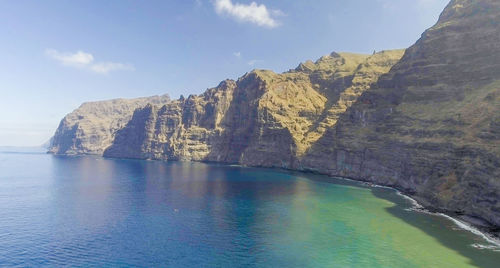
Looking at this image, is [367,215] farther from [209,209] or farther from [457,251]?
[209,209]

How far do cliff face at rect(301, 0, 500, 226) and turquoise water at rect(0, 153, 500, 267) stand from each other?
1292 centimetres

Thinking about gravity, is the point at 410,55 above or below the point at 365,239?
above

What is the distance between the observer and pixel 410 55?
17938 centimetres

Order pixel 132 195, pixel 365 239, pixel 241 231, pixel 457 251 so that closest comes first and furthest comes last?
pixel 457 251
pixel 365 239
pixel 241 231
pixel 132 195

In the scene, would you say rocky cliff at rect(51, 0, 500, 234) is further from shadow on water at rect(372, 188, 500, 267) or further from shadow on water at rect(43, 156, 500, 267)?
shadow on water at rect(43, 156, 500, 267)

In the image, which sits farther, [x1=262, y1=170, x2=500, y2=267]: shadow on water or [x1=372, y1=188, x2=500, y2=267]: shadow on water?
[x1=262, y1=170, x2=500, y2=267]: shadow on water

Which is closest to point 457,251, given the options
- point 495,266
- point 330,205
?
point 495,266

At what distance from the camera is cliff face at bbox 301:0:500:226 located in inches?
3556

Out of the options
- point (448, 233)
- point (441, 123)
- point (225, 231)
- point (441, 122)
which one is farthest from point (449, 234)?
point (441, 122)

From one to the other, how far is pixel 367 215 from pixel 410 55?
12847cm

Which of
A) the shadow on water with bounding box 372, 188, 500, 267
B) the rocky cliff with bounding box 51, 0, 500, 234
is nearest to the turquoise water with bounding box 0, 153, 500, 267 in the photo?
the shadow on water with bounding box 372, 188, 500, 267

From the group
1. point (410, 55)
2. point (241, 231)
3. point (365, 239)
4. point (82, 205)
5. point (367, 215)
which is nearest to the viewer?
point (365, 239)

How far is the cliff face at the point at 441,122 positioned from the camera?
9031 centimetres

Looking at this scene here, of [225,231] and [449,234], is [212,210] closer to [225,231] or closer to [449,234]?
[225,231]
